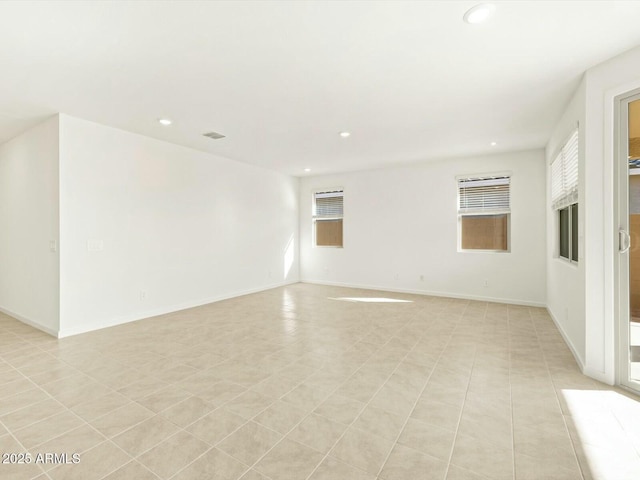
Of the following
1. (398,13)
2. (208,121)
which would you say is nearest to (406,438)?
(398,13)

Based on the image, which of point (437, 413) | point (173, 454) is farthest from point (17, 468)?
point (437, 413)

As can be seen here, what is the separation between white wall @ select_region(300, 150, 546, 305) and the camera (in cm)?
525

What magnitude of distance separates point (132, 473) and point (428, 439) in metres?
1.61

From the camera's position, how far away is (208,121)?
3.91 m

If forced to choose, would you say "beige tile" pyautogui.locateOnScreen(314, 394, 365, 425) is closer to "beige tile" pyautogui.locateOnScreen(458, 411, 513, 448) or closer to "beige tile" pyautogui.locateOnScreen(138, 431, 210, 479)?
"beige tile" pyautogui.locateOnScreen(458, 411, 513, 448)

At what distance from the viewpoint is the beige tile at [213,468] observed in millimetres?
1552

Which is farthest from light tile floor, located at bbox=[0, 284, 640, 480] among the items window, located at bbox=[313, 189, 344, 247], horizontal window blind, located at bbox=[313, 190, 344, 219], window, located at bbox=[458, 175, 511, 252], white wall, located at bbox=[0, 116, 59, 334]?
horizontal window blind, located at bbox=[313, 190, 344, 219]

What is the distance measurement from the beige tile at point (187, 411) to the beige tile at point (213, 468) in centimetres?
38

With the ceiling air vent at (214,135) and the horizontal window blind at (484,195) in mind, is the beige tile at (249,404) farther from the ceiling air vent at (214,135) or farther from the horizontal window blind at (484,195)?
the horizontal window blind at (484,195)

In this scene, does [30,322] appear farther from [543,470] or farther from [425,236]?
[425,236]

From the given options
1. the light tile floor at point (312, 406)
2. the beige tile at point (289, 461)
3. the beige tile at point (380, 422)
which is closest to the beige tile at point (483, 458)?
the light tile floor at point (312, 406)

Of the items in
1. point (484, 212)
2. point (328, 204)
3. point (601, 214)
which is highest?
point (328, 204)

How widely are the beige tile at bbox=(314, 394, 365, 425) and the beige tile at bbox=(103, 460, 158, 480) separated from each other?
1.01 metres

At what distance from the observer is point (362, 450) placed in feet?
5.73
